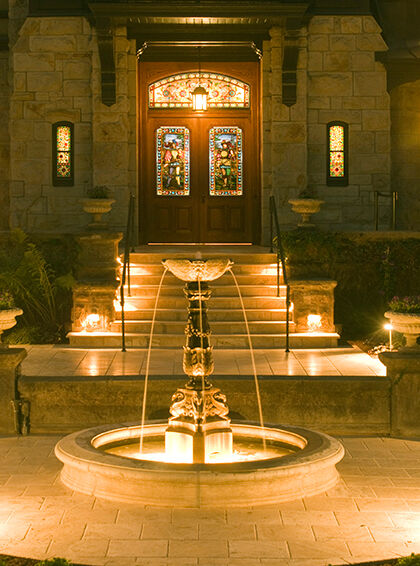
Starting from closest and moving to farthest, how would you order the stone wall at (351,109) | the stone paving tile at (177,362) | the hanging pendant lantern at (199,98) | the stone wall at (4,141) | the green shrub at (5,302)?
the green shrub at (5,302), the stone paving tile at (177,362), the hanging pendant lantern at (199,98), the stone wall at (351,109), the stone wall at (4,141)

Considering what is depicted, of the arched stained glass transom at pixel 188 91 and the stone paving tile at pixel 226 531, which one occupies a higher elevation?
the arched stained glass transom at pixel 188 91

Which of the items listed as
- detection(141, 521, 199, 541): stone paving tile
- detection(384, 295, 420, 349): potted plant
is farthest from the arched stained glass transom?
detection(141, 521, 199, 541): stone paving tile

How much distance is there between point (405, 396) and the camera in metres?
9.85

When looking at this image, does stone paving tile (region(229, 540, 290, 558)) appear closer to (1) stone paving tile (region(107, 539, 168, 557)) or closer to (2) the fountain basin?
(1) stone paving tile (region(107, 539, 168, 557))

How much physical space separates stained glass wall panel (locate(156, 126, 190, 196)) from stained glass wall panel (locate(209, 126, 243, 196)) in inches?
18.3

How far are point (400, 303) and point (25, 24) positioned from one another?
405 inches

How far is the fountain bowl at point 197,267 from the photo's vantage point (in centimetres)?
817

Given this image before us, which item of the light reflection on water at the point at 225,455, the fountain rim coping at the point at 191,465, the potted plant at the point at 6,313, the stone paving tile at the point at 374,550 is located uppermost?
the potted plant at the point at 6,313

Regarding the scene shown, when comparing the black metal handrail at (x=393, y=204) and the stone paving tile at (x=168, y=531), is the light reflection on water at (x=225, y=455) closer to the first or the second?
the stone paving tile at (x=168, y=531)

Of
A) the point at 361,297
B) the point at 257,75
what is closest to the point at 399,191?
the point at 257,75

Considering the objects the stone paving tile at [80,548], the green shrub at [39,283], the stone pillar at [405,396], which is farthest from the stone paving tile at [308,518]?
the green shrub at [39,283]

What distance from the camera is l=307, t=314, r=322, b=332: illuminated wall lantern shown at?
1404cm

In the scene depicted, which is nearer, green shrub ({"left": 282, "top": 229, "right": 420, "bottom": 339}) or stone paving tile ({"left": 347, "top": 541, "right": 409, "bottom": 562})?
stone paving tile ({"left": 347, "top": 541, "right": 409, "bottom": 562})

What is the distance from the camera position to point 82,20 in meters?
17.5
